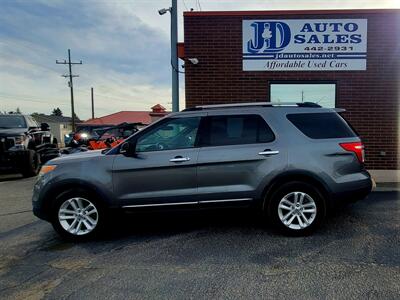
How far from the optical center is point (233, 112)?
5246mm

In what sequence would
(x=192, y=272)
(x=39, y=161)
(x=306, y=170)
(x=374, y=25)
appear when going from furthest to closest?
(x=39, y=161), (x=374, y=25), (x=306, y=170), (x=192, y=272)

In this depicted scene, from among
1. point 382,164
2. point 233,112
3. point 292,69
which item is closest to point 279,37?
point 292,69

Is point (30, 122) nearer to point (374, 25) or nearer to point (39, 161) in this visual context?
point (39, 161)

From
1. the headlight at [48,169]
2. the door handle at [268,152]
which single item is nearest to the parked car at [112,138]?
the headlight at [48,169]

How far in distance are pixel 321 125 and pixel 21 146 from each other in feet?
32.0

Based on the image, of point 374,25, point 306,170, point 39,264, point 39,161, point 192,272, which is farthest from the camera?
point 39,161

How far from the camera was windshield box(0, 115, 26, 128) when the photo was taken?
41.6 ft

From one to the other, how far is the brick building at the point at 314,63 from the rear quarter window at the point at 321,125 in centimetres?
454

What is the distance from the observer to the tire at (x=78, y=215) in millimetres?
5113

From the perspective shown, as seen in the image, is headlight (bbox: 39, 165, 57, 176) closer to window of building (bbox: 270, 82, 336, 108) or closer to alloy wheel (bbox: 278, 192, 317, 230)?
alloy wheel (bbox: 278, 192, 317, 230)

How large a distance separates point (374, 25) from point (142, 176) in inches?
298

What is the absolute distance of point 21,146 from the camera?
38.3ft

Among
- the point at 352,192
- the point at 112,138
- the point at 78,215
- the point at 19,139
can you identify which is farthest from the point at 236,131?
the point at 19,139

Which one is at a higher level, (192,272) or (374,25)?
(374,25)
